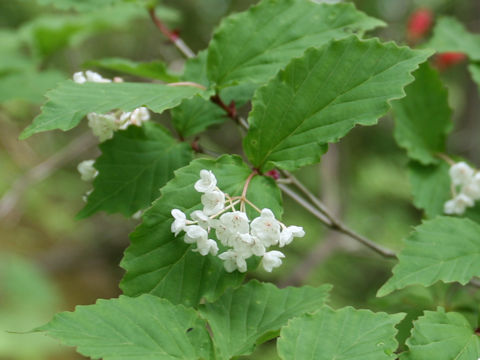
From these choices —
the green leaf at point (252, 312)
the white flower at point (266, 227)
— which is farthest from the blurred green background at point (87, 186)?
the white flower at point (266, 227)

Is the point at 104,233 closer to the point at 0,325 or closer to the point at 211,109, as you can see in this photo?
the point at 0,325

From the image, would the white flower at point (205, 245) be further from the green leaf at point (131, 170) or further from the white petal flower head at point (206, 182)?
the green leaf at point (131, 170)

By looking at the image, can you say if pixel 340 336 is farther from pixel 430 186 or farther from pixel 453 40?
pixel 453 40

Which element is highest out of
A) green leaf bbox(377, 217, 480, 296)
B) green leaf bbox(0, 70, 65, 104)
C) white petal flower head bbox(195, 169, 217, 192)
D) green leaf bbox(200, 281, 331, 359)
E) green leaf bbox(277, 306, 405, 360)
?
white petal flower head bbox(195, 169, 217, 192)

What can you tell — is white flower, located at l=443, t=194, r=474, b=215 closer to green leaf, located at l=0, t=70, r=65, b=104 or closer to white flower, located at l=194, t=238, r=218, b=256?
white flower, located at l=194, t=238, r=218, b=256

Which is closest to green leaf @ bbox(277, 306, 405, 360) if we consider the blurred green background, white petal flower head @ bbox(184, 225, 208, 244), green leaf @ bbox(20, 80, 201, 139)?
white petal flower head @ bbox(184, 225, 208, 244)
